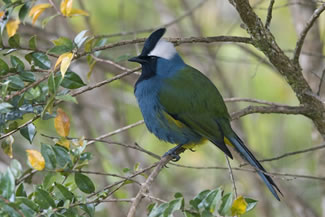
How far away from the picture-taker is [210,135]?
3041 mm

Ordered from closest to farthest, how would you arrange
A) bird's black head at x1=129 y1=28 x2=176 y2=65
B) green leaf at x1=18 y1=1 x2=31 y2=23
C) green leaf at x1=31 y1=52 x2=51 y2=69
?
green leaf at x1=31 y1=52 x2=51 y2=69
green leaf at x1=18 y1=1 x2=31 y2=23
bird's black head at x1=129 y1=28 x2=176 y2=65

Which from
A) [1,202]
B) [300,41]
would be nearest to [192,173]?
[300,41]

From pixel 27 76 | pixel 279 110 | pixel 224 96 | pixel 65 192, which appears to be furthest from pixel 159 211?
pixel 224 96

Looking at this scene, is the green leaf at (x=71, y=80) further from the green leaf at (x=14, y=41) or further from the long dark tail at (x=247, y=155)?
the long dark tail at (x=247, y=155)

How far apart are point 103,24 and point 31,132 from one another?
12.4 ft

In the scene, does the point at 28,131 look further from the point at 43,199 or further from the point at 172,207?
the point at 172,207

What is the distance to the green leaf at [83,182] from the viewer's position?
2137 millimetres

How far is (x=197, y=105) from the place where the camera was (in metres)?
3.11

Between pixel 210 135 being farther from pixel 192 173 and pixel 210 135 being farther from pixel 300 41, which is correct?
pixel 192 173

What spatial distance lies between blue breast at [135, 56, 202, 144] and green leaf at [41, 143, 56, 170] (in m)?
1.14

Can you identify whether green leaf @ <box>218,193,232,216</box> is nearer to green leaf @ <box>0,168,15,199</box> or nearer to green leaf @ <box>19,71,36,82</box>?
green leaf @ <box>0,168,15,199</box>

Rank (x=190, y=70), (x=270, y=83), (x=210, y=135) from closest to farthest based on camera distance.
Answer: (x=210, y=135) < (x=190, y=70) < (x=270, y=83)

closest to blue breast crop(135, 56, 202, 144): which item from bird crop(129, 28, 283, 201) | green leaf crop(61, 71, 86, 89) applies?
bird crop(129, 28, 283, 201)

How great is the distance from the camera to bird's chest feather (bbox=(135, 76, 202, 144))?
10.2 feet
